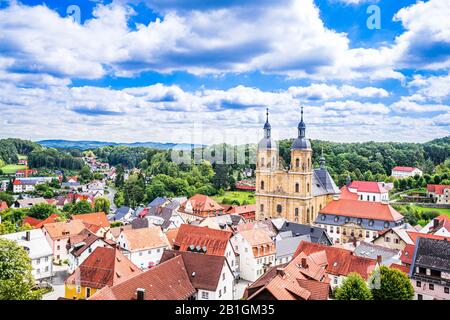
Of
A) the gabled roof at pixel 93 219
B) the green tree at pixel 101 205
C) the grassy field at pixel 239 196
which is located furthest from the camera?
the grassy field at pixel 239 196

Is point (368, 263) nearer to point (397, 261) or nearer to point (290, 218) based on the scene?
point (397, 261)

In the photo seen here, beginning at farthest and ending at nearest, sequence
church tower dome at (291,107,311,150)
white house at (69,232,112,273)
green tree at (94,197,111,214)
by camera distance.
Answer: green tree at (94,197,111,214) < church tower dome at (291,107,311,150) < white house at (69,232,112,273)

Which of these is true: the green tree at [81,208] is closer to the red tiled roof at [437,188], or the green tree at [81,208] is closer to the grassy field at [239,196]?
the grassy field at [239,196]

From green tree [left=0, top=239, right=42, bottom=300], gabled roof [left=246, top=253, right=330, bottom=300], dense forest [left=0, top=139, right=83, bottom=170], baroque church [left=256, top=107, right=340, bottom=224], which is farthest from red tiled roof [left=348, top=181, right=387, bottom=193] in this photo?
green tree [left=0, top=239, right=42, bottom=300]

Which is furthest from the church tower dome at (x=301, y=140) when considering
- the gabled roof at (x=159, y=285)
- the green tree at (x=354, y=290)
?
the green tree at (x=354, y=290)

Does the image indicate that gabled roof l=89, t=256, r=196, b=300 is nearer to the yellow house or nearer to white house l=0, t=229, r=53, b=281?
the yellow house

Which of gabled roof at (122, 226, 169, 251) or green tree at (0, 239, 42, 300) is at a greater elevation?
green tree at (0, 239, 42, 300)

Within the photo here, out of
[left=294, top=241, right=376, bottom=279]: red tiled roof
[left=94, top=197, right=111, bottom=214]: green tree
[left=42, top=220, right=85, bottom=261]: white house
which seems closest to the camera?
[left=294, top=241, right=376, bottom=279]: red tiled roof
